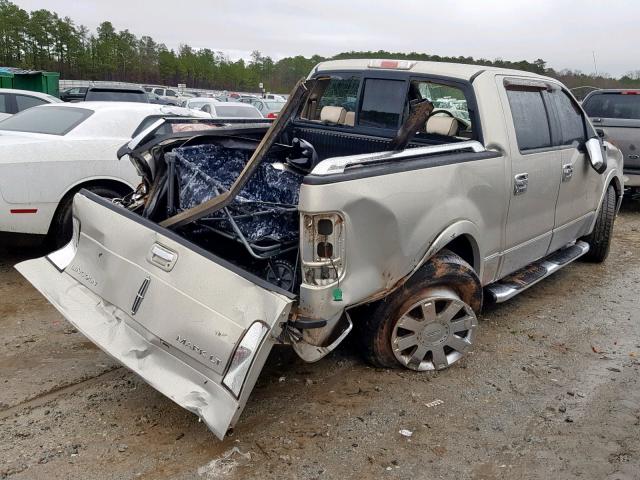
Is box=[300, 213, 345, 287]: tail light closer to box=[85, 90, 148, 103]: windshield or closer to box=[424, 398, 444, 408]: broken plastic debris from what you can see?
box=[424, 398, 444, 408]: broken plastic debris

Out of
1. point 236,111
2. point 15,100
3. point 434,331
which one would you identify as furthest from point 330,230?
point 236,111

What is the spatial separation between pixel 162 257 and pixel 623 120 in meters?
8.83

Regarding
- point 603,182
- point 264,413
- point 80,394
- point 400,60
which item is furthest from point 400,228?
point 603,182

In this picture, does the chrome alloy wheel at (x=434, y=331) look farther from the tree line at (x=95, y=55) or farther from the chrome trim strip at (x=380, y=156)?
the tree line at (x=95, y=55)

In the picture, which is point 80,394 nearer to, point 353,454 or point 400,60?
point 353,454

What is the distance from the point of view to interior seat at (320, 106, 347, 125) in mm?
4691

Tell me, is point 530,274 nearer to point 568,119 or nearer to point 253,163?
point 568,119

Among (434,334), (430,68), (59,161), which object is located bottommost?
(434,334)

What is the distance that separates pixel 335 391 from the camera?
11.8 ft

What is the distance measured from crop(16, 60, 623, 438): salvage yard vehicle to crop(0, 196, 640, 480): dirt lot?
334 mm

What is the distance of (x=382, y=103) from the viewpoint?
14.7 feet

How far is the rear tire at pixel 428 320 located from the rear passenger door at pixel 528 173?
0.75m

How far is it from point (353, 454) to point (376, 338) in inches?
32.6

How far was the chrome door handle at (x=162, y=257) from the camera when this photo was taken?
3.09m
